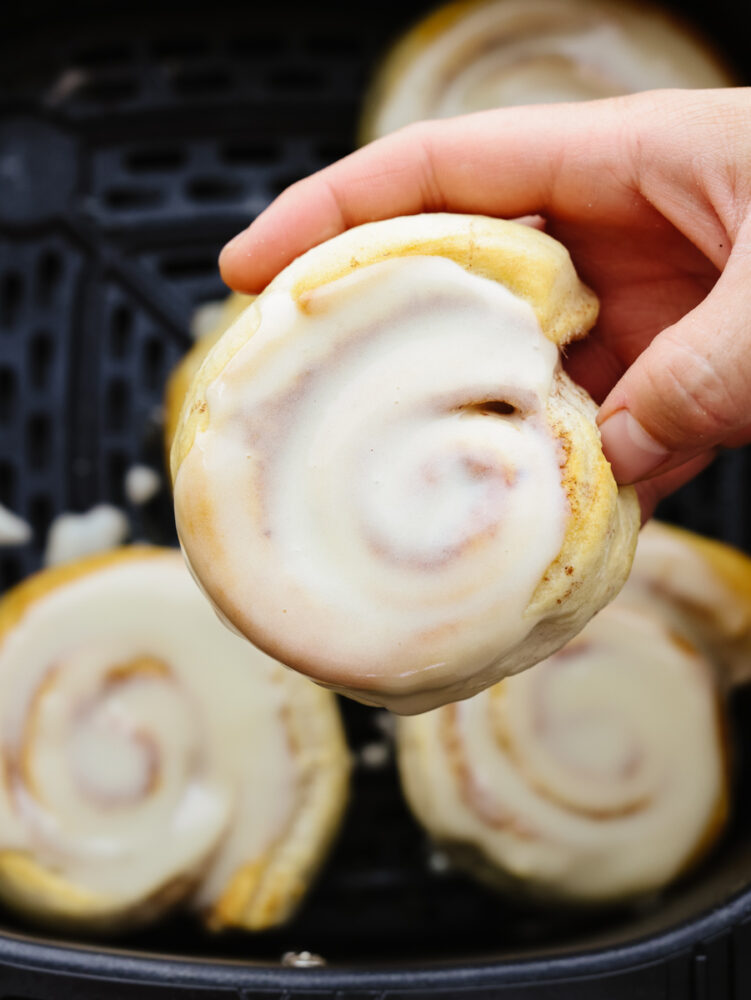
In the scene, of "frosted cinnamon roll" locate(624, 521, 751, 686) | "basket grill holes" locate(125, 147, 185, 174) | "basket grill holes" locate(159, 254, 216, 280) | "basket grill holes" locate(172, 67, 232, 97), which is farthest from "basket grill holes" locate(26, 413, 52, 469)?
"frosted cinnamon roll" locate(624, 521, 751, 686)

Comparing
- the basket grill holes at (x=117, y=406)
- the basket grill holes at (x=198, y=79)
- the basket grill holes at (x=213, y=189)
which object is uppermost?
the basket grill holes at (x=198, y=79)

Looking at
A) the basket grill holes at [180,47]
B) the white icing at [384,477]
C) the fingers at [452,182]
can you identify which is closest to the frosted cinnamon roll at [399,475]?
the white icing at [384,477]

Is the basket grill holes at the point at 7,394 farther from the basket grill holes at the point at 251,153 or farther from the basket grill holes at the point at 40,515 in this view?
the basket grill holes at the point at 251,153

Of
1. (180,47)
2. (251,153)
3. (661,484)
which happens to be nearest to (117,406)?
(251,153)

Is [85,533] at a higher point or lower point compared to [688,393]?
lower

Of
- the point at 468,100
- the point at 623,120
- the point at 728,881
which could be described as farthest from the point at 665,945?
the point at 468,100

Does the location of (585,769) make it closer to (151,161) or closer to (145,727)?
(145,727)
